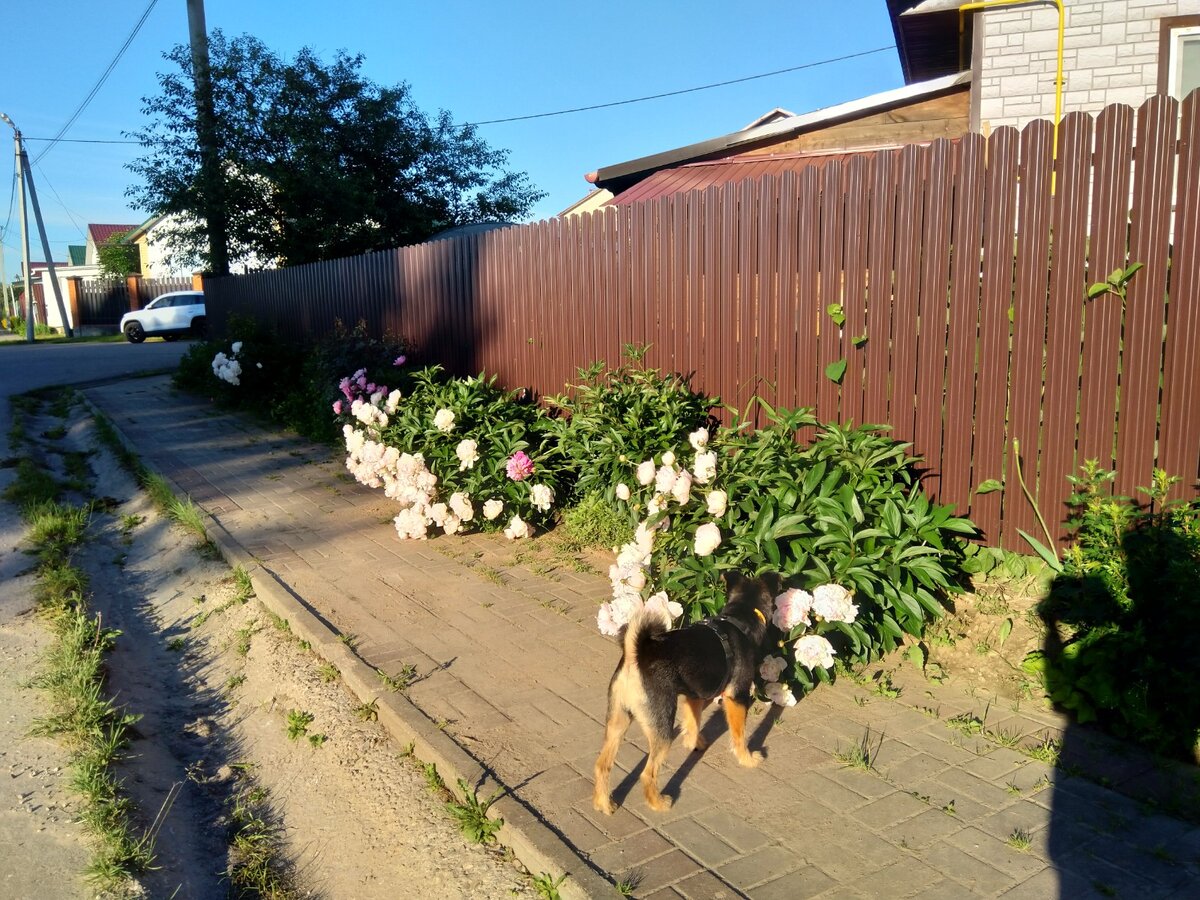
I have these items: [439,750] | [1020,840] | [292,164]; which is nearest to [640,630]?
[439,750]

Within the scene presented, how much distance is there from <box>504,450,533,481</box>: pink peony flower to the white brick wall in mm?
4318

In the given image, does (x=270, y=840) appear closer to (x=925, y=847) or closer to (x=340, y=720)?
(x=340, y=720)

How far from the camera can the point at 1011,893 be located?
2777 millimetres

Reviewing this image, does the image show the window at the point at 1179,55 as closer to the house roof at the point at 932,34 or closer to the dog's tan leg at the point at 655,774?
the house roof at the point at 932,34

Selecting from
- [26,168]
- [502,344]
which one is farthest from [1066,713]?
[26,168]

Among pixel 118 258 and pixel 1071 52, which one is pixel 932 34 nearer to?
pixel 1071 52

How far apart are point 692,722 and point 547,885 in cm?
87

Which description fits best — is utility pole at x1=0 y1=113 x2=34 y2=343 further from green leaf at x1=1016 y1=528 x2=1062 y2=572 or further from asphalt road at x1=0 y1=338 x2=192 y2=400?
green leaf at x1=1016 y1=528 x2=1062 y2=572

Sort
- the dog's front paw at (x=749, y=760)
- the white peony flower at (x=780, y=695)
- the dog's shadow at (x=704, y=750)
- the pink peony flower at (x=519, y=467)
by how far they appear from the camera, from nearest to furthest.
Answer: the dog's shadow at (x=704, y=750), the dog's front paw at (x=749, y=760), the white peony flower at (x=780, y=695), the pink peony flower at (x=519, y=467)

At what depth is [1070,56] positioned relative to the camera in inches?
274

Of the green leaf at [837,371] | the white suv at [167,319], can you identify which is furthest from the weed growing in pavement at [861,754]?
the white suv at [167,319]

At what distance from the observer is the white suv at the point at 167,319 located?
31.2 metres

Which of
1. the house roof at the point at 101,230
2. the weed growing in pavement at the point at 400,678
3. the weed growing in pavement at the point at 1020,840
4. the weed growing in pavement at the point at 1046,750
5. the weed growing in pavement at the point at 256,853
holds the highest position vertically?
the house roof at the point at 101,230

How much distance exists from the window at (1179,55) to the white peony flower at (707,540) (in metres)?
5.10
